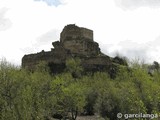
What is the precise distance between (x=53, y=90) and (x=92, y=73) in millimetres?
28401

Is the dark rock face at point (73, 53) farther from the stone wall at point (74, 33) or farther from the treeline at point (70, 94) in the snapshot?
the treeline at point (70, 94)

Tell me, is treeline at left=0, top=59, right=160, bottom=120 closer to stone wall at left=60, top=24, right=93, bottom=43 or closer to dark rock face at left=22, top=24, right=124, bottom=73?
dark rock face at left=22, top=24, right=124, bottom=73

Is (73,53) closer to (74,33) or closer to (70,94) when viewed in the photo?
(74,33)

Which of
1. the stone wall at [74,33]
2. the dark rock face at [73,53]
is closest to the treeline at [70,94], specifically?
the dark rock face at [73,53]

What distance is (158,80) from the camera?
168ft

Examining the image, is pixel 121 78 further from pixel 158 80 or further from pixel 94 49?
pixel 94 49

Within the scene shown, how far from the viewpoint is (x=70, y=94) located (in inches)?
1839

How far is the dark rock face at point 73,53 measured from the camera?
78812 millimetres

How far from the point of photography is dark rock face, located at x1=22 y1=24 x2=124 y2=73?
7881cm

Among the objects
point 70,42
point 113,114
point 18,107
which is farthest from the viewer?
point 70,42

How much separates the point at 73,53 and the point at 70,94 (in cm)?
3875

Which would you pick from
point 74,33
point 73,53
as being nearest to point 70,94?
point 73,53

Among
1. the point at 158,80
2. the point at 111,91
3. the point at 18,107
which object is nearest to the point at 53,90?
the point at 111,91

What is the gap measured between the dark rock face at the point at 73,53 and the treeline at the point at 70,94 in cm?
1115
